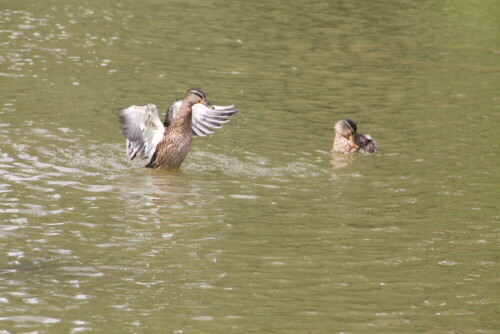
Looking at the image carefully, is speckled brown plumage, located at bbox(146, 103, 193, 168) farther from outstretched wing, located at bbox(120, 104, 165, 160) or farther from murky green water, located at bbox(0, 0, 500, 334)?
murky green water, located at bbox(0, 0, 500, 334)

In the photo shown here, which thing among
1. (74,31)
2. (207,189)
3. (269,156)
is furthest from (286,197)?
(74,31)

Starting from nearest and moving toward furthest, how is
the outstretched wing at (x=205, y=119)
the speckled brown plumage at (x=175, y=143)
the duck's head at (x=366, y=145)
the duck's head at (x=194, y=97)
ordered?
the speckled brown plumage at (x=175, y=143) < the duck's head at (x=194, y=97) < the outstretched wing at (x=205, y=119) < the duck's head at (x=366, y=145)

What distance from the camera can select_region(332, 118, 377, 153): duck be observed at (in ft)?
46.6

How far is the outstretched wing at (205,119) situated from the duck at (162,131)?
0.06m

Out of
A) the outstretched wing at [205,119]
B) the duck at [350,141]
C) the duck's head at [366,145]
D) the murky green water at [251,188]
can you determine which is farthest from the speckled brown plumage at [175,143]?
the duck's head at [366,145]

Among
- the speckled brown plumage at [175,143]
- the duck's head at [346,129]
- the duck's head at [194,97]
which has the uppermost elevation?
the duck's head at [194,97]

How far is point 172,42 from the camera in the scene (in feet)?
74.6

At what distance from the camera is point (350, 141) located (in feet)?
46.4

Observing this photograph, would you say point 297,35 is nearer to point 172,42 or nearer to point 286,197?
point 172,42

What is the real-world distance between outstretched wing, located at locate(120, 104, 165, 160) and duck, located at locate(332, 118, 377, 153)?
8.39ft

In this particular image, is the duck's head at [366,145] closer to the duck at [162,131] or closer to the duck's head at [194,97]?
the duck at [162,131]

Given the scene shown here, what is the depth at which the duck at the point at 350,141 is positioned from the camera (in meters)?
14.2

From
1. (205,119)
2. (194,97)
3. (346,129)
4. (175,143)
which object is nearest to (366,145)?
(346,129)

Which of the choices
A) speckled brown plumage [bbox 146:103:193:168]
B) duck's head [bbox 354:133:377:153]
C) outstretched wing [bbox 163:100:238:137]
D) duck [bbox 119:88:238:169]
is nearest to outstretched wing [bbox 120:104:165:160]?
duck [bbox 119:88:238:169]
